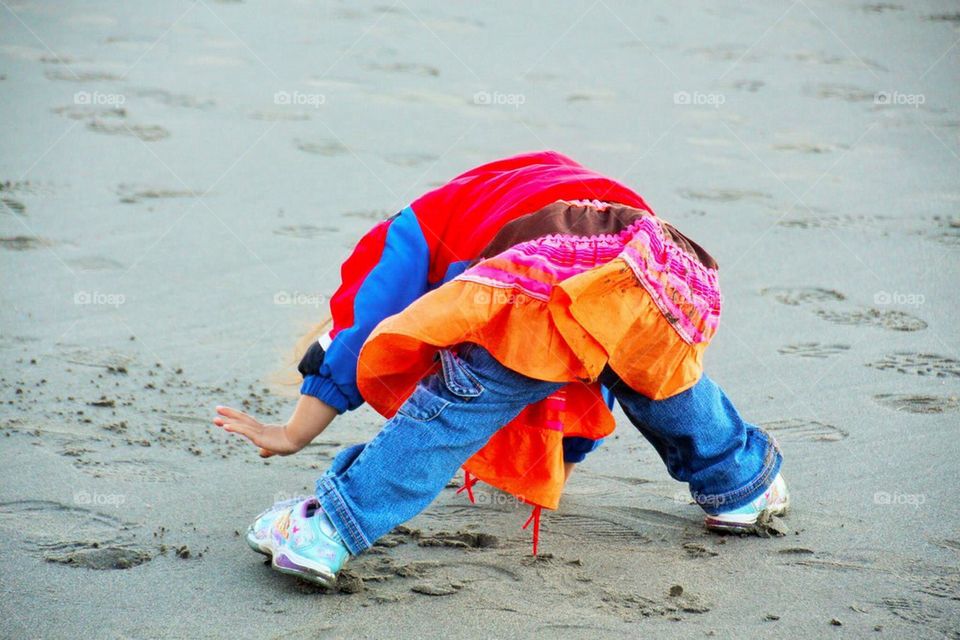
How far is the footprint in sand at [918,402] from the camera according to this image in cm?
308

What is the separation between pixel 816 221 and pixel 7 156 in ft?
10.9

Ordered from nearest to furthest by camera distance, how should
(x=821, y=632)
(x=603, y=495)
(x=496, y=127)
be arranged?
(x=821, y=632)
(x=603, y=495)
(x=496, y=127)

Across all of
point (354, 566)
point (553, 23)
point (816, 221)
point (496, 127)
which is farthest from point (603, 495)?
point (553, 23)

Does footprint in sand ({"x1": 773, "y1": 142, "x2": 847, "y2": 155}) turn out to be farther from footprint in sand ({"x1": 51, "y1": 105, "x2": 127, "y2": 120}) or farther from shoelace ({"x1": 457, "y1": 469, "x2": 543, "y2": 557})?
shoelace ({"x1": 457, "y1": 469, "x2": 543, "y2": 557})

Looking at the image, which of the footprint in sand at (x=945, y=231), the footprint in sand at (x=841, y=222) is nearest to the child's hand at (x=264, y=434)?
the footprint in sand at (x=841, y=222)

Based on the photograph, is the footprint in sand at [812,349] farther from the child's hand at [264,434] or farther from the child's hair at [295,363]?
the child's hand at [264,434]

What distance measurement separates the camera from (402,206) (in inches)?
181

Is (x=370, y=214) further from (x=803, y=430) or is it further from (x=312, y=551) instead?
(x=312, y=551)

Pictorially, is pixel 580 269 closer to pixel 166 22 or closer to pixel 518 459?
pixel 518 459

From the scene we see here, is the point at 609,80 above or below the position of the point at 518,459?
above

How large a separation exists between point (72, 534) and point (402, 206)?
2511 millimetres

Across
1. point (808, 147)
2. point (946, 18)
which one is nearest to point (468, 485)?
point (808, 147)

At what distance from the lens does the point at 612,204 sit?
221cm

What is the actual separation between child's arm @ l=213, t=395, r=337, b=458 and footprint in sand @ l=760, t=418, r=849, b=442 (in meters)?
1.32
